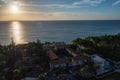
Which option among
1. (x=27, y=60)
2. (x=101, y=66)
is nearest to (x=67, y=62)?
(x=101, y=66)

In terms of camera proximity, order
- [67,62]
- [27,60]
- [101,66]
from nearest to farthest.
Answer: [101,66]
[67,62]
[27,60]

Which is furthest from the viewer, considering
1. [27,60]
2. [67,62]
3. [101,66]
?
[27,60]

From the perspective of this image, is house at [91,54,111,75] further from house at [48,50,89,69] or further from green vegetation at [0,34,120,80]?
house at [48,50,89,69]

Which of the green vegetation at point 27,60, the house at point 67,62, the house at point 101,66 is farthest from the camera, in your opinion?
the house at point 67,62

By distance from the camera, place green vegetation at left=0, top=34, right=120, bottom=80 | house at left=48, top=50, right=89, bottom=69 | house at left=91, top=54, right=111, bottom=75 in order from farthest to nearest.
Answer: house at left=48, top=50, right=89, bottom=69, house at left=91, top=54, right=111, bottom=75, green vegetation at left=0, top=34, right=120, bottom=80

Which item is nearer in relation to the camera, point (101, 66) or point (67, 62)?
point (101, 66)

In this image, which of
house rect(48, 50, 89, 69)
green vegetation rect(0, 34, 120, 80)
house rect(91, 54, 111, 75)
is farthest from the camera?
house rect(48, 50, 89, 69)

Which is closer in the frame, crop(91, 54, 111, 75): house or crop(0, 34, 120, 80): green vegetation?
crop(0, 34, 120, 80): green vegetation

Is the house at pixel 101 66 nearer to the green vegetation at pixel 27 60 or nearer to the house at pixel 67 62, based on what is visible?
the green vegetation at pixel 27 60

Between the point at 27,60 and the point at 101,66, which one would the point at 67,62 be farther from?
the point at 27,60

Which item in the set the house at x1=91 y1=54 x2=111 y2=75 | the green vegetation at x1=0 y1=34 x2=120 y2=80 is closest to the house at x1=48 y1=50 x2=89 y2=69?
the green vegetation at x1=0 y1=34 x2=120 y2=80

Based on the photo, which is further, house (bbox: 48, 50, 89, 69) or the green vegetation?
house (bbox: 48, 50, 89, 69)

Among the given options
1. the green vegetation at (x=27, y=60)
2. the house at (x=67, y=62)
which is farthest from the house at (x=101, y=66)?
the house at (x=67, y=62)
